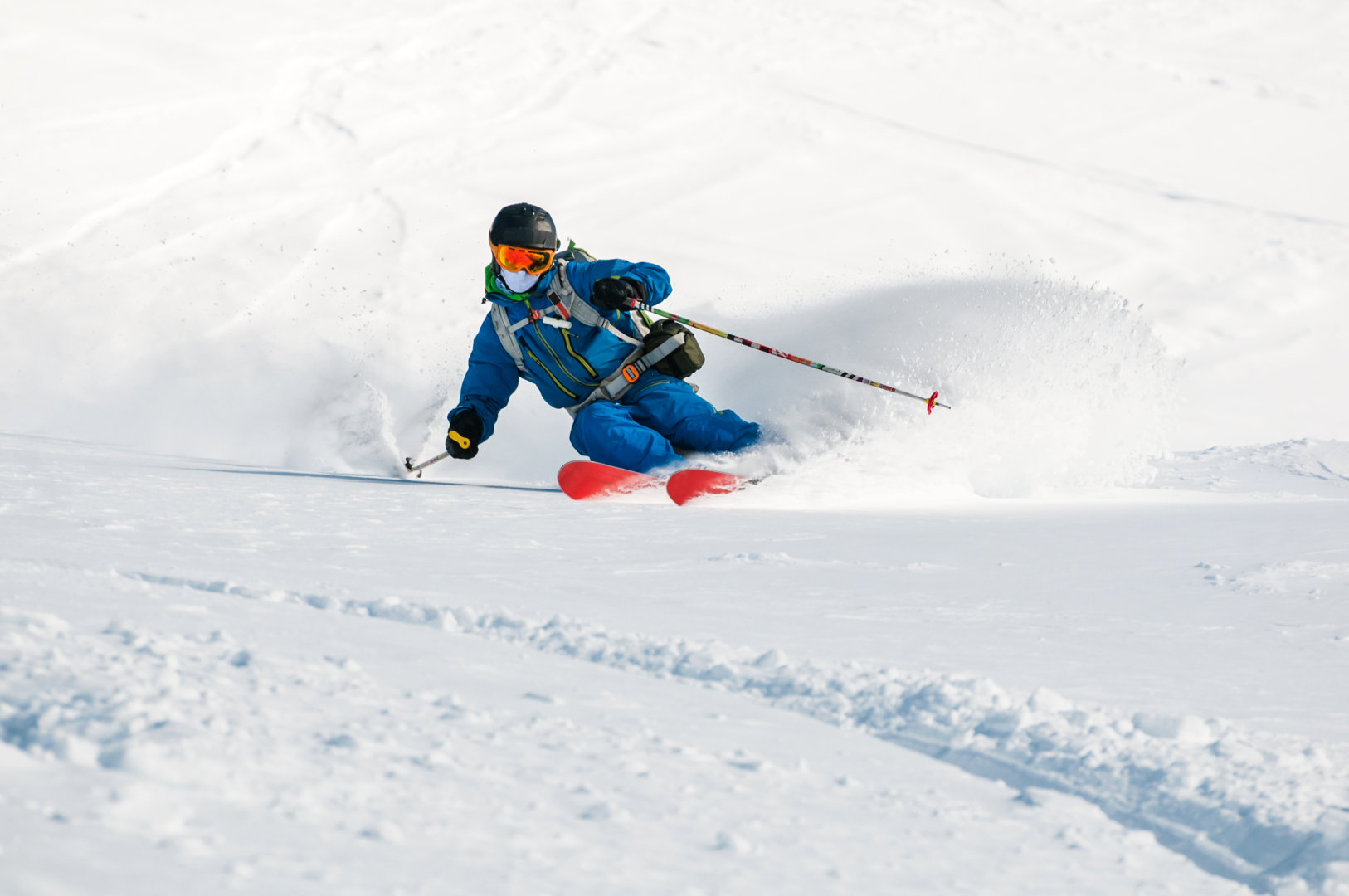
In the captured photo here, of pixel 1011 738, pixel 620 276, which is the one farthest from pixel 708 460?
pixel 1011 738

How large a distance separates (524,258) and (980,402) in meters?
2.19

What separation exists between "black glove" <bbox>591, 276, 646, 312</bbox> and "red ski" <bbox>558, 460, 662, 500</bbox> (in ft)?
2.53

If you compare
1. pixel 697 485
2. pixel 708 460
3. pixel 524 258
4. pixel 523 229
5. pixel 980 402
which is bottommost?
pixel 697 485

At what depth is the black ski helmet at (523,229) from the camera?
514cm

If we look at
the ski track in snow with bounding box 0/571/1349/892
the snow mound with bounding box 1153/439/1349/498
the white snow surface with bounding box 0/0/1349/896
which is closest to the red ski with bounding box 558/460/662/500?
the white snow surface with bounding box 0/0/1349/896

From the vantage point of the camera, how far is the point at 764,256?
1057cm

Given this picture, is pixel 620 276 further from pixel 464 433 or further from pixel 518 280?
pixel 464 433

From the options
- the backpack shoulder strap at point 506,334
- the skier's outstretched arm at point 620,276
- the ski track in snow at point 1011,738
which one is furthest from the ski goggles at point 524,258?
the ski track in snow at point 1011,738

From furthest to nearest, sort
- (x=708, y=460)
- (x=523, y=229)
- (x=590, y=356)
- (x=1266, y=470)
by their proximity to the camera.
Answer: (x=1266, y=470)
(x=590, y=356)
(x=523, y=229)
(x=708, y=460)

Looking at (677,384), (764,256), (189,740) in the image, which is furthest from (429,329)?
(189,740)

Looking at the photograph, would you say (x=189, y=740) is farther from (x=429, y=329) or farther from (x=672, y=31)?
(x=672, y=31)

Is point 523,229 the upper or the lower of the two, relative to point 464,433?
upper

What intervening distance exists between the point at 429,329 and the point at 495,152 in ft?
12.3

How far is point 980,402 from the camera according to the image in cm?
521
